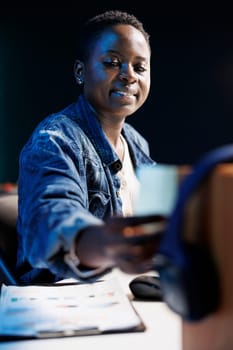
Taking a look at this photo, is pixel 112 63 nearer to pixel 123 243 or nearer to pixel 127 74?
pixel 127 74

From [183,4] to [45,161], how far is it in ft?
10.2

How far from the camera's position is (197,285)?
2.11 ft

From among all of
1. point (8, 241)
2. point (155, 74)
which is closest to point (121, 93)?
point (8, 241)

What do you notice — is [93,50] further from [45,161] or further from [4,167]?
[4,167]

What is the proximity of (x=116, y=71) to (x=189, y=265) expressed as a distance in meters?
1.03

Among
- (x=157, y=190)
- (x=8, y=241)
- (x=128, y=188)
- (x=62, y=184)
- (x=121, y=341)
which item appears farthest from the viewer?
(x=128, y=188)

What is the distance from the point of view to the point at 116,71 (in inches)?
62.6

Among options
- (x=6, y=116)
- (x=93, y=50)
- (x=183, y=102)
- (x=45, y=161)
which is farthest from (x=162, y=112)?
(x=45, y=161)

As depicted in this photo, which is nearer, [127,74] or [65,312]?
[65,312]

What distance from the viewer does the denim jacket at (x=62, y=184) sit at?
0.86 meters

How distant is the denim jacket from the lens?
856 mm

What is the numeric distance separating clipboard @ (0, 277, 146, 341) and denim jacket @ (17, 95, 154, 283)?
59 mm

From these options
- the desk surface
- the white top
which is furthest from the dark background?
the desk surface

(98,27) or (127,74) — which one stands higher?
(98,27)
